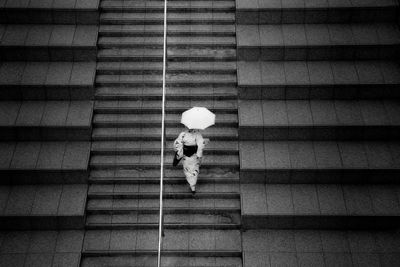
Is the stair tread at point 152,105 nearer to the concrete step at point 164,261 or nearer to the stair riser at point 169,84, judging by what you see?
the stair riser at point 169,84

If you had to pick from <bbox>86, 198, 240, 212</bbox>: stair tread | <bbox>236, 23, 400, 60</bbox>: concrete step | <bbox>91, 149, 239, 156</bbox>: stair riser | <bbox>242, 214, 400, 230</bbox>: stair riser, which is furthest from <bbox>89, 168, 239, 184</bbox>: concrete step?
<bbox>236, 23, 400, 60</bbox>: concrete step

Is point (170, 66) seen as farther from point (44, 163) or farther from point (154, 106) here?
point (44, 163)

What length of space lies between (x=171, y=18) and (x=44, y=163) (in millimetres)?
4054

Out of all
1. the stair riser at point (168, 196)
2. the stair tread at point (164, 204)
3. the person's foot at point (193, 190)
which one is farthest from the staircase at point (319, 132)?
the person's foot at point (193, 190)

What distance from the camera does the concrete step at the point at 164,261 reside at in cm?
723

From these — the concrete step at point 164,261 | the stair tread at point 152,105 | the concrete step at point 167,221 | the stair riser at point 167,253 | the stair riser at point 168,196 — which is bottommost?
the concrete step at point 164,261

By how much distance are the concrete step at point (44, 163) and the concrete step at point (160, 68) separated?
175 centimetres

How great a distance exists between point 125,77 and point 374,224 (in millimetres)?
5550

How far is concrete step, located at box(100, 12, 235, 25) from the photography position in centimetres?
912

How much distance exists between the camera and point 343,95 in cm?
836

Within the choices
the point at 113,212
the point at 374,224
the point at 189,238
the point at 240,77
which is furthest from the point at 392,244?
the point at 113,212

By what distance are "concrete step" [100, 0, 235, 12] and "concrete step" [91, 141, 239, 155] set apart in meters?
3.10

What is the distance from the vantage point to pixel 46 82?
8297mm

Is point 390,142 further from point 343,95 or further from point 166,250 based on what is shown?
point 166,250
